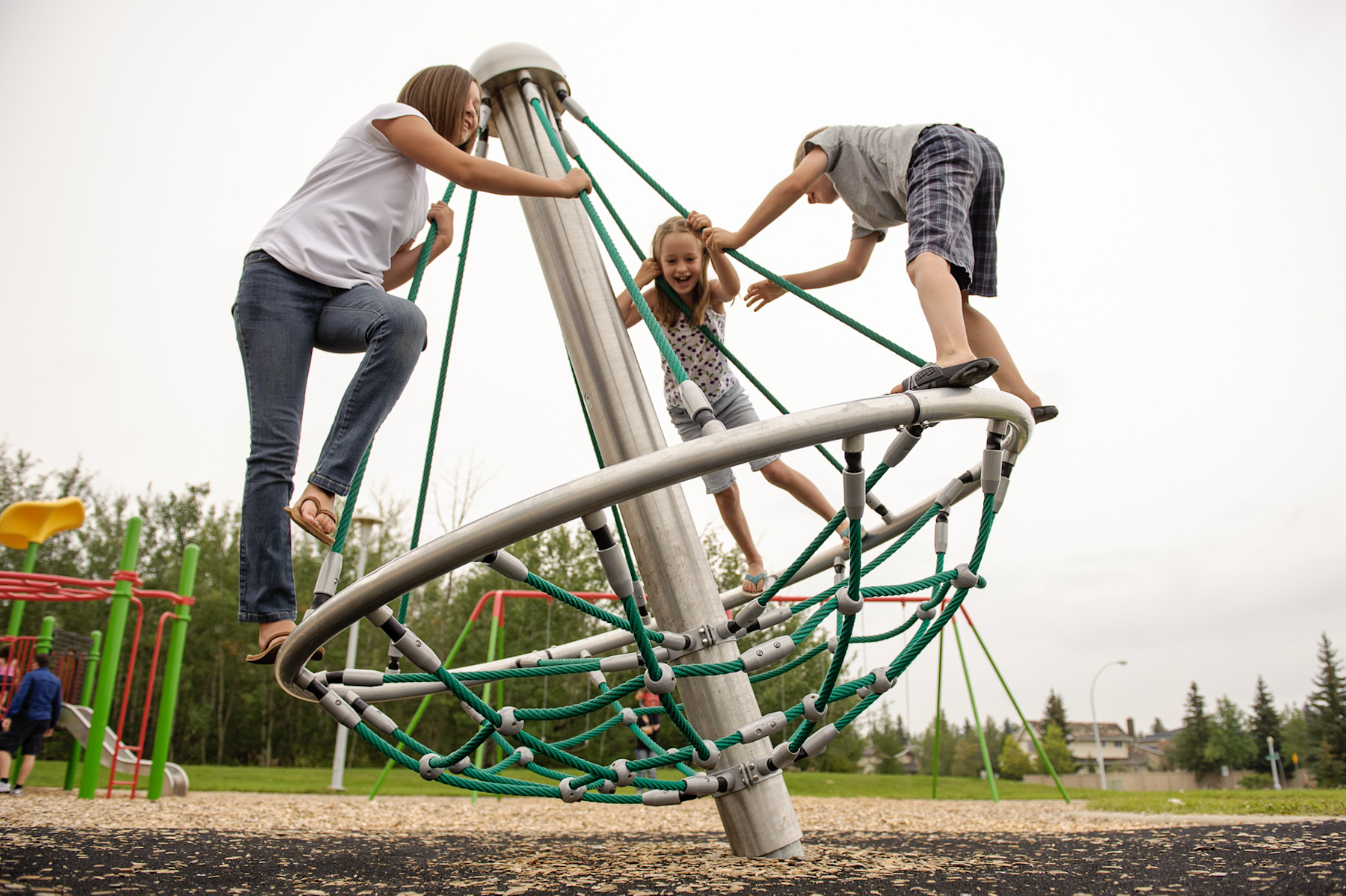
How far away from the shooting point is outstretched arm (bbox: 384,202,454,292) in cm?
240

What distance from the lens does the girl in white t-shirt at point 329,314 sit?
1.84 metres

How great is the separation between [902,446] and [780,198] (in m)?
0.93

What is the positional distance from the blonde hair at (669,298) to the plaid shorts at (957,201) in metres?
1.03

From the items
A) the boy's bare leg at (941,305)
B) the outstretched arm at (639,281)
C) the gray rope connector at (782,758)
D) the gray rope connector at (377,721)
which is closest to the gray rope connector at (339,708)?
the gray rope connector at (377,721)

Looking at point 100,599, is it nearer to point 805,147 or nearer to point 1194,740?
point 805,147

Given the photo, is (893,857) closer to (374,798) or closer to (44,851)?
(44,851)

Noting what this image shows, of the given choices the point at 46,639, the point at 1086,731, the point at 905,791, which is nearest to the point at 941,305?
the point at 46,639

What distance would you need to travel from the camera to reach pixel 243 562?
1841 millimetres

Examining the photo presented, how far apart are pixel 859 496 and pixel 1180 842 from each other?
2.30m

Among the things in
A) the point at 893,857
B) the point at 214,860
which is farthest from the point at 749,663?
the point at 214,860

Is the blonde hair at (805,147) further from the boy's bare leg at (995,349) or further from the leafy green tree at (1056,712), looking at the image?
the leafy green tree at (1056,712)

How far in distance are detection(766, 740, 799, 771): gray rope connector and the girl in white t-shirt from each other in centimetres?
113

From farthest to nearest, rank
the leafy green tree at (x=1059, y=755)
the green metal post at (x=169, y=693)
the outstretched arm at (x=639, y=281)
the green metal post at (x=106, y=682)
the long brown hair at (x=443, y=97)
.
A: the leafy green tree at (x=1059, y=755) < the green metal post at (x=169, y=693) < the green metal post at (x=106, y=682) < the outstretched arm at (x=639, y=281) < the long brown hair at (x=443, y=97)

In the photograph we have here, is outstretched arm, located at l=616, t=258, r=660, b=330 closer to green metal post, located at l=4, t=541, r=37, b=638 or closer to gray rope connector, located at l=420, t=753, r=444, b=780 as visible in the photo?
gray rope connector, located at l=420, t=753, r=444, b=780
